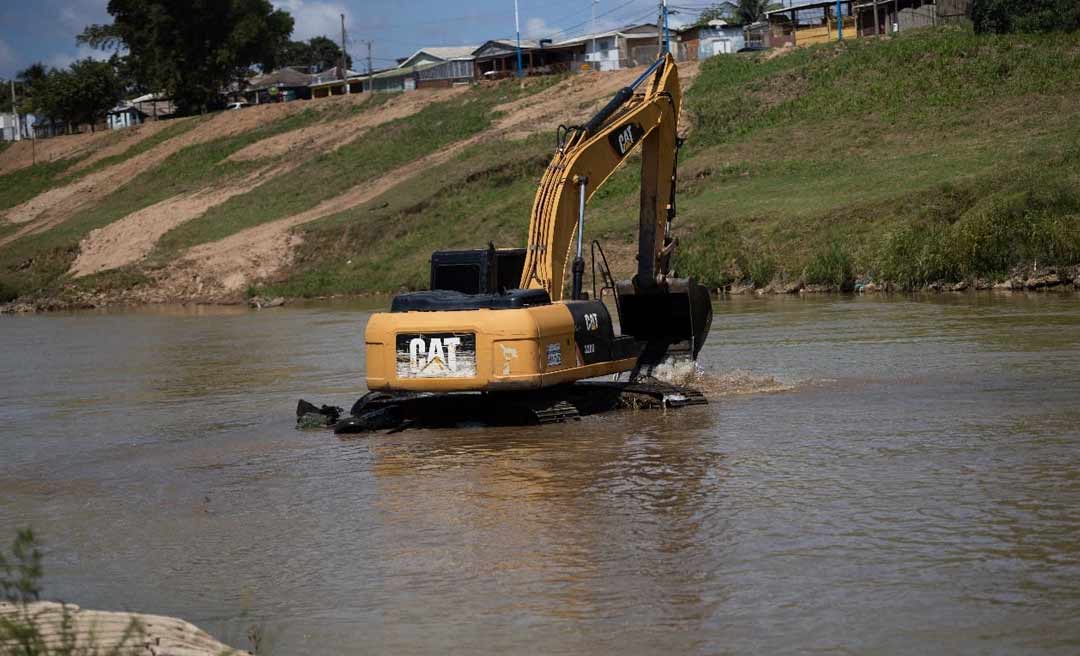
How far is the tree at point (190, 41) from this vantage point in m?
98.1

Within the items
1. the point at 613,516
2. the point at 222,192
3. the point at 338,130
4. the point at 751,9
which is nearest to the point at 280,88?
the point at 751,9

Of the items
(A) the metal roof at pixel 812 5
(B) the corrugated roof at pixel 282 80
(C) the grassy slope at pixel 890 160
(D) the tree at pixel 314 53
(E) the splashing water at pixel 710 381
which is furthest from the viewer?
(D) the tree at pixel 314 53

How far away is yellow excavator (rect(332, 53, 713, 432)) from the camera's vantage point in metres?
15.4

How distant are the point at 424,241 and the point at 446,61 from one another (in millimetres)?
60516

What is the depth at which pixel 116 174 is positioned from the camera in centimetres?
8281

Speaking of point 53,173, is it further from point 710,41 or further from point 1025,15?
point 1025,15

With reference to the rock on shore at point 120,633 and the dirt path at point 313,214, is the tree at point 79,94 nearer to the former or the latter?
the dirt path at point 313,214

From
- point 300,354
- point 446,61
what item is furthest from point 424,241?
→ point 446,61

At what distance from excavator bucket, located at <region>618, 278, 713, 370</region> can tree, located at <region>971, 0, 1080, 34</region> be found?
4435cm

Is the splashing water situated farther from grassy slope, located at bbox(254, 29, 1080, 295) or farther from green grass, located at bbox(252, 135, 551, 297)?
green grass, located at bbox(252, 135, 551, 297)

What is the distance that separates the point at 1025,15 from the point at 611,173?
47251 millimetres

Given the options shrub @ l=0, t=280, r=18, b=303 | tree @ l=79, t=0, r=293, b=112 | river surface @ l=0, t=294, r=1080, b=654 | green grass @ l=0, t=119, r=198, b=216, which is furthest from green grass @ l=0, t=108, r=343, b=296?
river surface @ l=0, t=294, r=1080, b=654

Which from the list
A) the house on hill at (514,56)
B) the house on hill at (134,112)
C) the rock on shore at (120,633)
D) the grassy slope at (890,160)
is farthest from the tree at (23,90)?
the rock on shore at (120,633)

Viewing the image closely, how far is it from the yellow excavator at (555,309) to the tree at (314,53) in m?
169
